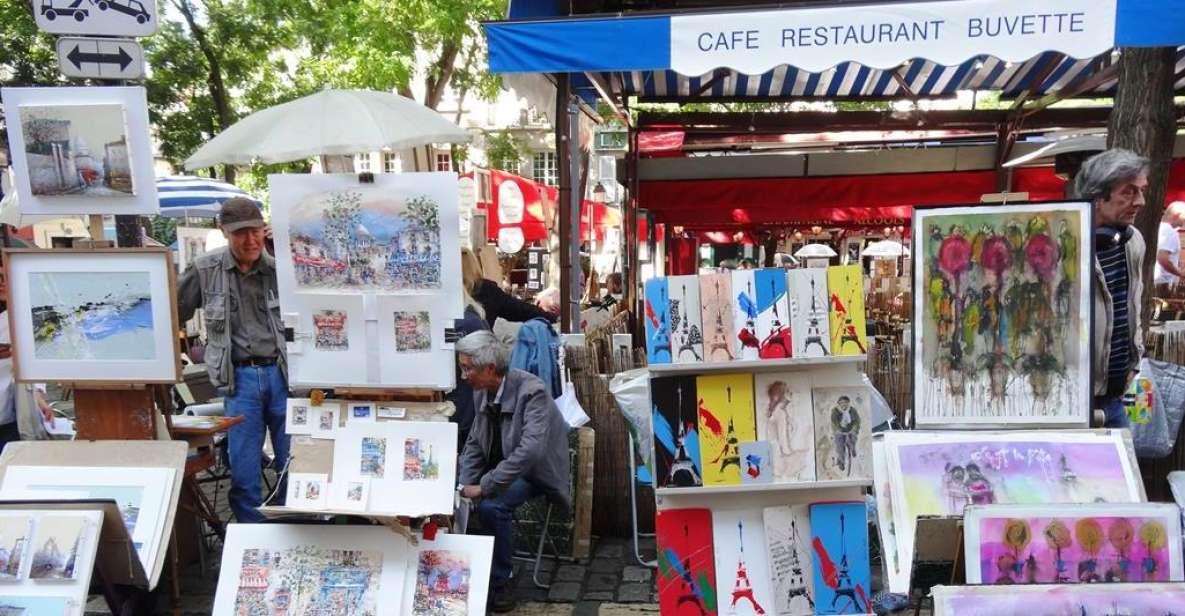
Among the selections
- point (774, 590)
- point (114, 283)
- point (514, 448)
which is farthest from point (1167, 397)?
point (114, 283)

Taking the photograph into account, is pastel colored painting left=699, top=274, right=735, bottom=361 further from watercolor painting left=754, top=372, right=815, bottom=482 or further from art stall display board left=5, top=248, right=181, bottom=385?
art stall display board left=5, top=248, right=181, bottom=385

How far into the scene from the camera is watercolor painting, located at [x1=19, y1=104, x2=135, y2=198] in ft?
10.1

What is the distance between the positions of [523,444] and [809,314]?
1.35 metres

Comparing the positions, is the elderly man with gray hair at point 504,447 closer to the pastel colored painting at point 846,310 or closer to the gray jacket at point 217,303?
the gray jacket at point 217,303

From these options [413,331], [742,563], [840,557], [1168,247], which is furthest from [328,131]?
[1168,247]

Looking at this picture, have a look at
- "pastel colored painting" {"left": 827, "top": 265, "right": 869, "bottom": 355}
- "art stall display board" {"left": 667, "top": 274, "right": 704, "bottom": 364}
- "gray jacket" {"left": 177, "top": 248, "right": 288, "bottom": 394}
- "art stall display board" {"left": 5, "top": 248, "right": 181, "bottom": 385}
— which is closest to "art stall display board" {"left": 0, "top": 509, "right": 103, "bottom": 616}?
"art stall display board" {"left": 5, "top": 248, "right": 181, "bottom": 385}

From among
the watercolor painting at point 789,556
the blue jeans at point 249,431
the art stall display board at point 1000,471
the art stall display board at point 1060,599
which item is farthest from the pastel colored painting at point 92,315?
the art stall display board at point 1060,599

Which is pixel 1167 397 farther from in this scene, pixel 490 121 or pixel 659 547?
pixel 490 121

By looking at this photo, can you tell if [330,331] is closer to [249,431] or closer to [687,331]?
[249,431]

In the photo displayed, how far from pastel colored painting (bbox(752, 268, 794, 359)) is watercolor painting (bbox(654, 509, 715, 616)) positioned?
2.13ft

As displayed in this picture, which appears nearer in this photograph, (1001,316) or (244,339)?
(1001,316)

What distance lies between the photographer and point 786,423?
288 cm

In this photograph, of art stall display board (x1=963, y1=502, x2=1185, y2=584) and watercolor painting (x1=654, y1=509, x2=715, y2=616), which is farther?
watercolor painting (x1=654, y1=509, x2=715, y2=616)

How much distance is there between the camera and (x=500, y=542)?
361cm
